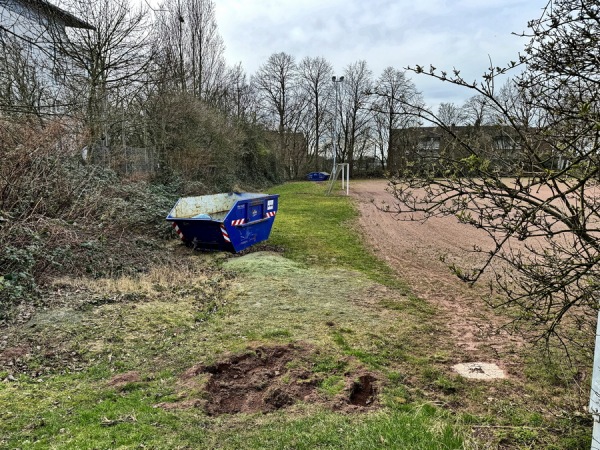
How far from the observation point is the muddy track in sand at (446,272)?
201 inches

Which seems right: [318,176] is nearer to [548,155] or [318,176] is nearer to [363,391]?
[363,391]

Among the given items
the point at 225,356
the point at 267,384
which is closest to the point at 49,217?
the point at 225,356

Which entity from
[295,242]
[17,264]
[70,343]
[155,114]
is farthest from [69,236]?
[155,114]

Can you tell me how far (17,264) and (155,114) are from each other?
1318 cm

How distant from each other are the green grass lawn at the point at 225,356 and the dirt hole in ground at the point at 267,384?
0.17 ft

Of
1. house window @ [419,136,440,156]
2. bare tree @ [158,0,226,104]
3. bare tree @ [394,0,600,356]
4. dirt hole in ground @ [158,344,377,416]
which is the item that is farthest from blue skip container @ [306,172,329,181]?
bare tree @ [394,0,600,356]

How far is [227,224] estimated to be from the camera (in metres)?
9.48

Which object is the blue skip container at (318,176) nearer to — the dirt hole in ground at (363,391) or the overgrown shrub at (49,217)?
the overgrown shrub at (49,217)

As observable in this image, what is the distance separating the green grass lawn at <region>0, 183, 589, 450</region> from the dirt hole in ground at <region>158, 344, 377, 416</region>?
53 millimetres

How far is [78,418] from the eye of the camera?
10.4ft

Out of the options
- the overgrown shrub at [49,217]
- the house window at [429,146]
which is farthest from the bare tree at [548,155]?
the overgrown shrub at [49,217]

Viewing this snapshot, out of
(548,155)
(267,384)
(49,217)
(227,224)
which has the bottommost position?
(267,384)

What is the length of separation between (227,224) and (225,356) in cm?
529

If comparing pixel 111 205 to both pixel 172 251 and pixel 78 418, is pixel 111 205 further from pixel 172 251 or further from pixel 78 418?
pixel 78 418
